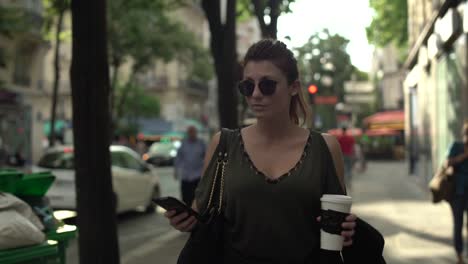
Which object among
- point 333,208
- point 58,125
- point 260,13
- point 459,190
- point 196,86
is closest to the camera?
point 333,208

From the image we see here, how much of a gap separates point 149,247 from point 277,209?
701 centimetres

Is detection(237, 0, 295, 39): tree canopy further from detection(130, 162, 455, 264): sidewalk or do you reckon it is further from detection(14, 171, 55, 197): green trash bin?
detection(14, 171, 55, 197): green trash bin

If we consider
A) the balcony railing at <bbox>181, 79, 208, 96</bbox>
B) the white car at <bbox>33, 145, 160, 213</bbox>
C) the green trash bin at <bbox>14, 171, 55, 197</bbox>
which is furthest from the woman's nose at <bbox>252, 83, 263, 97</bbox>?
the balcony railing at <bbox>181, 79, 208, 96</bbox>

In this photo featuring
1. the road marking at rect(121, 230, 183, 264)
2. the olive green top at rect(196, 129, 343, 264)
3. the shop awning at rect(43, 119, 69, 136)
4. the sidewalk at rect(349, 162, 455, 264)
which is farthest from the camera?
the shop awning at rect(43, 119, 69, 136)

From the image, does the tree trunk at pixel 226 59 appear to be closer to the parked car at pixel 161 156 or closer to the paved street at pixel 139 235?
the paved street at pixel 139 235

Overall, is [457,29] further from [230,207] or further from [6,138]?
[6,138]

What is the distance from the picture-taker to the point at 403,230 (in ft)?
32.1

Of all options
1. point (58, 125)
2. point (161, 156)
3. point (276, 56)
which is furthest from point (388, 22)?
point (58, 125)

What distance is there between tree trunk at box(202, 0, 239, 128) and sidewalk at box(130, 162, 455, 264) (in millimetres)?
2269

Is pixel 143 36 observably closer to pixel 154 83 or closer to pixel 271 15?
pixel 271 15

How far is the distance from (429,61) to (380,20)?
1033cm

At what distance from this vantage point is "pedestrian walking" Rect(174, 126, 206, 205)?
10617 mm

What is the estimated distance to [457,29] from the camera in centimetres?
1245

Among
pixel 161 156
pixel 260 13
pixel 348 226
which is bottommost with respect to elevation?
pixel 161 156
